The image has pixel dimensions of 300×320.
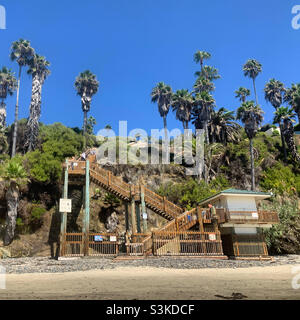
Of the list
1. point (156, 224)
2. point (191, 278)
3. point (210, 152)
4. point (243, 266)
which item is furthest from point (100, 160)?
point (191, 278)

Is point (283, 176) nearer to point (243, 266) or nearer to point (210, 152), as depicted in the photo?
point (210, 152)

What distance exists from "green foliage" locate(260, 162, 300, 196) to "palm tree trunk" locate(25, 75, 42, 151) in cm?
3050

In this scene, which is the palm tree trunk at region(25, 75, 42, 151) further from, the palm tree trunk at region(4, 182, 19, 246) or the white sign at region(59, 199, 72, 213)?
the white sign at region(59, 199, 72, 213)

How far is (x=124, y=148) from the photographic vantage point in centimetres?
3953

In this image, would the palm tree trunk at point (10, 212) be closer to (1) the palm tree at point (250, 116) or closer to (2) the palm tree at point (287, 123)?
(1) the palm tree at point (250, 116)

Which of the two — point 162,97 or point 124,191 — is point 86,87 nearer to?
point 162,97

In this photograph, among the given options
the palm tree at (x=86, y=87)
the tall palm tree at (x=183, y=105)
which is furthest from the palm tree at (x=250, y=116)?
the palm tree at (x=86, y=87)

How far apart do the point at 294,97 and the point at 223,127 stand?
12393 mm

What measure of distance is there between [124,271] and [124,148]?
27.9m

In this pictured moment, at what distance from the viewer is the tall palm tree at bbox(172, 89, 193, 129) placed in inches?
1676

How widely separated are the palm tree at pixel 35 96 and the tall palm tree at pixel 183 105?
20.3 m

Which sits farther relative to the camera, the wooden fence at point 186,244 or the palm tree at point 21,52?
the palm tree at point 21,52

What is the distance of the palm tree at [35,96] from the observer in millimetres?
36306

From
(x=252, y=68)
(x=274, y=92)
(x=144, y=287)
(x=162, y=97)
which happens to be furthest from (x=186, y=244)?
(x=252, y=68)
